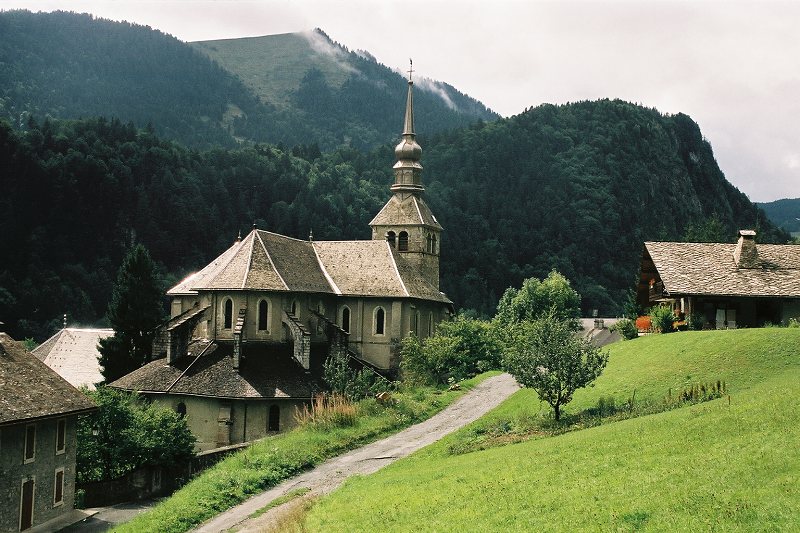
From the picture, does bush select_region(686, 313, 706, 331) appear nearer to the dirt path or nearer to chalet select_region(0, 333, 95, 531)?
the dirt path

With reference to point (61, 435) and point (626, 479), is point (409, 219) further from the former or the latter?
point (626, 479)

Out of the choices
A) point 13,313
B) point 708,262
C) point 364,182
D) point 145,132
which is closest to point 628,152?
point 364,182

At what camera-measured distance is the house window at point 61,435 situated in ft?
122

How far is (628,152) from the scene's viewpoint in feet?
652

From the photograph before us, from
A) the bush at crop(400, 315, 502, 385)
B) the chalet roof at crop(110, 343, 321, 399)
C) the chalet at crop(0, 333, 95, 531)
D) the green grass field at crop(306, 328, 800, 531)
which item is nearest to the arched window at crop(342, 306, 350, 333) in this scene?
the bush at crop(400, 315, 502, 385)

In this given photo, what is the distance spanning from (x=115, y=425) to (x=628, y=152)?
175002 millimetres

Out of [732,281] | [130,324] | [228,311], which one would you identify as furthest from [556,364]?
[130,324]

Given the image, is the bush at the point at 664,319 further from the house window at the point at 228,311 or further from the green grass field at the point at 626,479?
the house window at the point at 228,311

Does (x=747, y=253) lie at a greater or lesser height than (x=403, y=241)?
lesser

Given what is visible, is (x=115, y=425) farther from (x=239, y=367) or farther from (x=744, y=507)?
(x=744, y=507)

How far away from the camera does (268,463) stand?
34.5 meters

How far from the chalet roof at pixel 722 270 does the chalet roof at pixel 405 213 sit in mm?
22228

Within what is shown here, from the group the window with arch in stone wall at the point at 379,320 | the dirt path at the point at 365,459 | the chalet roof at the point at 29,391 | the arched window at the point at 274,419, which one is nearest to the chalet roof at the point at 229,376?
the arched window at the point at 274,419

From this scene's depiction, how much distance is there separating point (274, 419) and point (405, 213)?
79.6ft
